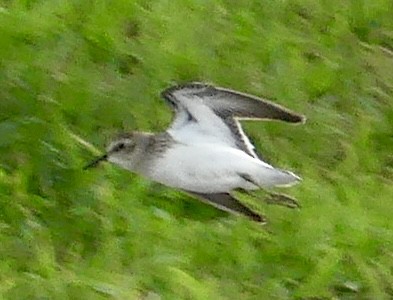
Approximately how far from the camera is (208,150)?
516 centimetres

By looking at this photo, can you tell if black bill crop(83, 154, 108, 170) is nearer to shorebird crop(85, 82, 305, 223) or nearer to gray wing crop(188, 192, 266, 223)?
shorebird crop(85, 82, 305, 223)

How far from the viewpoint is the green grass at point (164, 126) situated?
5066mm

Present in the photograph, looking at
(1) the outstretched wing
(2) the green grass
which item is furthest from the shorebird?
(2) the green grass

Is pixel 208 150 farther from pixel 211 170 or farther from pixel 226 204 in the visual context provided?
pixel 226 204

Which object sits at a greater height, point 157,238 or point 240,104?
point 240,104

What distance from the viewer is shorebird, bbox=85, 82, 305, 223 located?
514 centimetres

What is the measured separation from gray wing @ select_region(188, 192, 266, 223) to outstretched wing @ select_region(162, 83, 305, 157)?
6.7 inches

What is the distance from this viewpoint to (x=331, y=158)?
6.16 m

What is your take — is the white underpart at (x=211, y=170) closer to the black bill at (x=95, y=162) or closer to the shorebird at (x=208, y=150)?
the shorebird at (x=208, y=150)

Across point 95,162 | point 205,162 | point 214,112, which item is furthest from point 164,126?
point 205,162

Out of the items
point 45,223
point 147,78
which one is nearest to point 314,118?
point 147,78

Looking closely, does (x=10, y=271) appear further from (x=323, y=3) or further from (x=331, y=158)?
(x=323, y=3)

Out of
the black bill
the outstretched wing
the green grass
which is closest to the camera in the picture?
the green grass

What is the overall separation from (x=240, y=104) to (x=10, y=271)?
3.18ft
